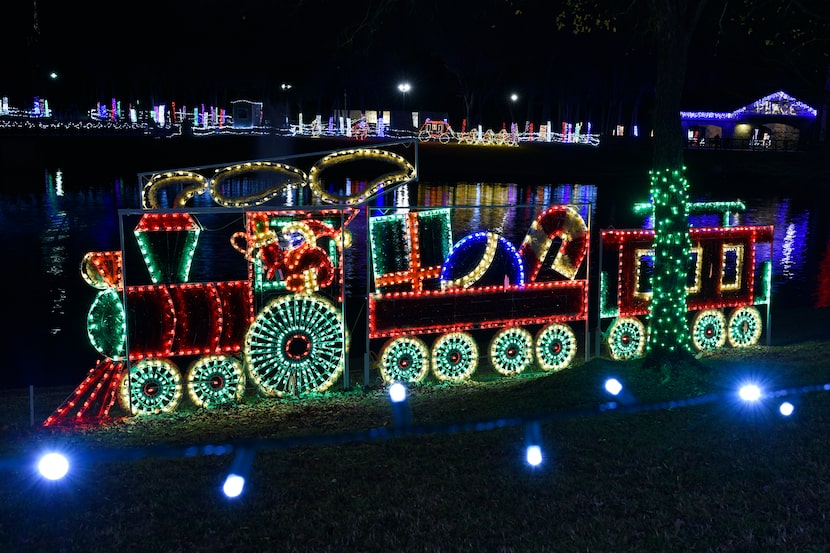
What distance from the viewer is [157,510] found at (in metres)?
6.32

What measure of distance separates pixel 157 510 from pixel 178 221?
4991 mm

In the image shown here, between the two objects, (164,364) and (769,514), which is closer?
(769,514)

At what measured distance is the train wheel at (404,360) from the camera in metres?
11.7

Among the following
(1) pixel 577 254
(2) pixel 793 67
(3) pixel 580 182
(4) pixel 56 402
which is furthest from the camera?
(3) pixel 580 182

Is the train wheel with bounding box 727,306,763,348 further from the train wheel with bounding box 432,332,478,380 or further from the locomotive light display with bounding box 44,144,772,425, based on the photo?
the train wheel with bounding box 432,332,478,380

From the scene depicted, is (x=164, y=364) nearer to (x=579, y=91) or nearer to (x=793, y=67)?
(x=793, y=67)

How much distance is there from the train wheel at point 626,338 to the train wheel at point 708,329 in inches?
32.0

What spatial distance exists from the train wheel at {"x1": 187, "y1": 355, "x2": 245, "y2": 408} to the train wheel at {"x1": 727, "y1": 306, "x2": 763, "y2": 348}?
25.7 ft

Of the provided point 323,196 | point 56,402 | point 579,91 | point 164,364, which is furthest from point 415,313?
point 579,91

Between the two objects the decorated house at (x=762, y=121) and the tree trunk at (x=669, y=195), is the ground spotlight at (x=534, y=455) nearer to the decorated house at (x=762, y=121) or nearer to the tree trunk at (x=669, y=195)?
the tree trunk at (x=669, y=195)

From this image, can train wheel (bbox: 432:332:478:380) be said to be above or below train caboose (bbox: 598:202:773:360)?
below

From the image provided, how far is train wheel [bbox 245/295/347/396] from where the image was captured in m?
10.9

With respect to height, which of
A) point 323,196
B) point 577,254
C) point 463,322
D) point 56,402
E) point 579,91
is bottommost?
point 56,402

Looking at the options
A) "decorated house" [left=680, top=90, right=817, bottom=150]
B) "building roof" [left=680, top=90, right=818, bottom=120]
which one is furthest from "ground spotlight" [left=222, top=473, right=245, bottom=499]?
"building roof" [left=680, top=90, right=818, bottom=120]
